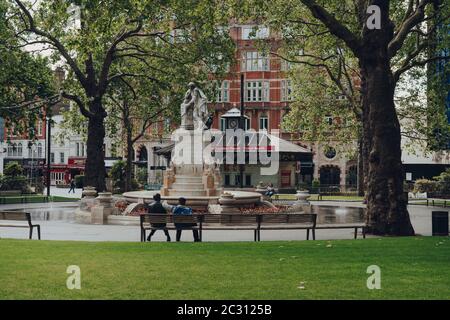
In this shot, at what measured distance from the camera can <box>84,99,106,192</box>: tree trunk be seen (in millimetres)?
31219

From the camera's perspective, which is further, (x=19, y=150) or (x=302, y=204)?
(x=19, y=150)

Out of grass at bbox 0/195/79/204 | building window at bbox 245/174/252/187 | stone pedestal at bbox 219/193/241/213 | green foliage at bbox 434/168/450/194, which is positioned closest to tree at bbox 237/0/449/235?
stone pedestal at bbox 219/193/241/213

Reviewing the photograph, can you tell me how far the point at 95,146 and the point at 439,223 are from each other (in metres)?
19.1

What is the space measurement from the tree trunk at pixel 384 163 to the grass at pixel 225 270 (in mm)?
2883

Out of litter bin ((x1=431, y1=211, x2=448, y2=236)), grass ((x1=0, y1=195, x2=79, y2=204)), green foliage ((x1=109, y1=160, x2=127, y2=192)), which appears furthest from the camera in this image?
green foliage ((x1=109, y1=160, x2=127, y2=192))

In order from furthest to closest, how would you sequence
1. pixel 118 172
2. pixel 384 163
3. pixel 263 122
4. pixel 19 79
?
pixel 263 122
pixel 118 172
pixel 19 79
pixel 384 163

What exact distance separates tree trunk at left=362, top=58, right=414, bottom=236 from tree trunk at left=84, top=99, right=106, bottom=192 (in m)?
17.2

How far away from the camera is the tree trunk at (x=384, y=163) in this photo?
17.6 metres

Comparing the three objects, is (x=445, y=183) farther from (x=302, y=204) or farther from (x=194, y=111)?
(x=194, y=111)

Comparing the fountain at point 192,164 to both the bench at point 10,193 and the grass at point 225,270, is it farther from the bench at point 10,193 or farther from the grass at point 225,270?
the bench at point 10,193

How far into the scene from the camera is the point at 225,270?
10.2 meters

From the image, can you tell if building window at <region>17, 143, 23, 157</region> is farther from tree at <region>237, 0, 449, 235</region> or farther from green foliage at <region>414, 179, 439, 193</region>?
tree at <region>237, 0, 449, 235</region>

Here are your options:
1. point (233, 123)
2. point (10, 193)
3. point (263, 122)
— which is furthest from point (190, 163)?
point (263, 122)
